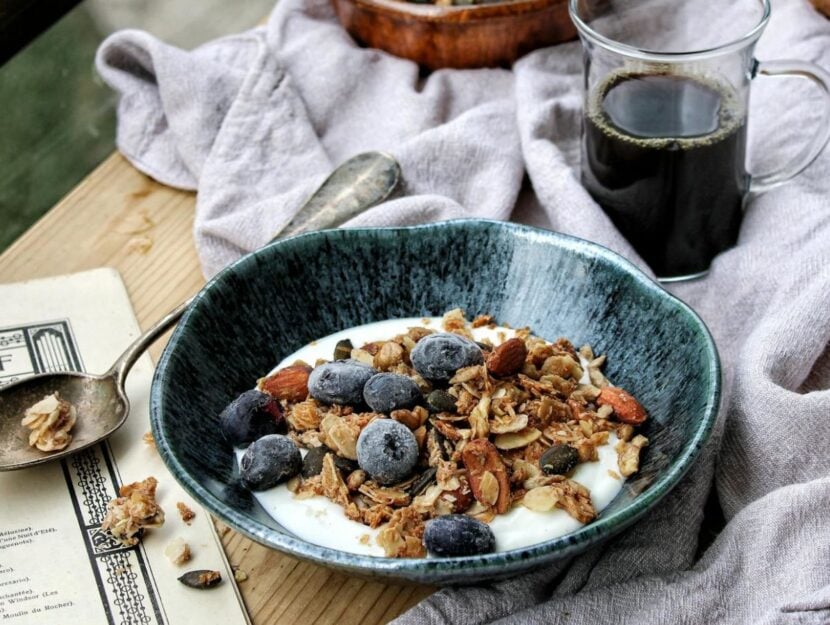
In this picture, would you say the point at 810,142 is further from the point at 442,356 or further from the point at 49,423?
the point at 49,423

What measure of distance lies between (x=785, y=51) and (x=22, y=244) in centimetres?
97

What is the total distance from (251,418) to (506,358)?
226 mm

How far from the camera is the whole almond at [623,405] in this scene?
0.96 metres

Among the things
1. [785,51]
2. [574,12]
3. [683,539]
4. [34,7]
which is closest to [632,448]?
[683,539]

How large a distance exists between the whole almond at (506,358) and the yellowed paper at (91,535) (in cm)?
29

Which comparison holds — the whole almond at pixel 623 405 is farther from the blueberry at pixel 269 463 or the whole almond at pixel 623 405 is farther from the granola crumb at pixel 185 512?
the granola crumb at pixel 185 512

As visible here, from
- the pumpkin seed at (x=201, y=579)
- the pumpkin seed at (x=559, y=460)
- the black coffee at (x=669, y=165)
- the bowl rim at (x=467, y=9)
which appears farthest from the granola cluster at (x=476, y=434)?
the bowl rim at (x=467, y=9)

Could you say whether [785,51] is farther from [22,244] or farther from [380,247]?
[22,244]

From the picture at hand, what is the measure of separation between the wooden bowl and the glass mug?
0.68 ft

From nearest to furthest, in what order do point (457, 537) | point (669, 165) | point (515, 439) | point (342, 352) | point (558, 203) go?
point (457, 537), point (515, 439), point (342, 352), point (669, 165), point (558, 203)

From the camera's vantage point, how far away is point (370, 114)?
147 centimetres

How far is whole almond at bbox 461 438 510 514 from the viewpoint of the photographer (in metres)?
0.86

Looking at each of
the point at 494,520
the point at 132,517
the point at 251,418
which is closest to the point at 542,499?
the point at 494,520

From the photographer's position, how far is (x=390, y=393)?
36.6 inches
